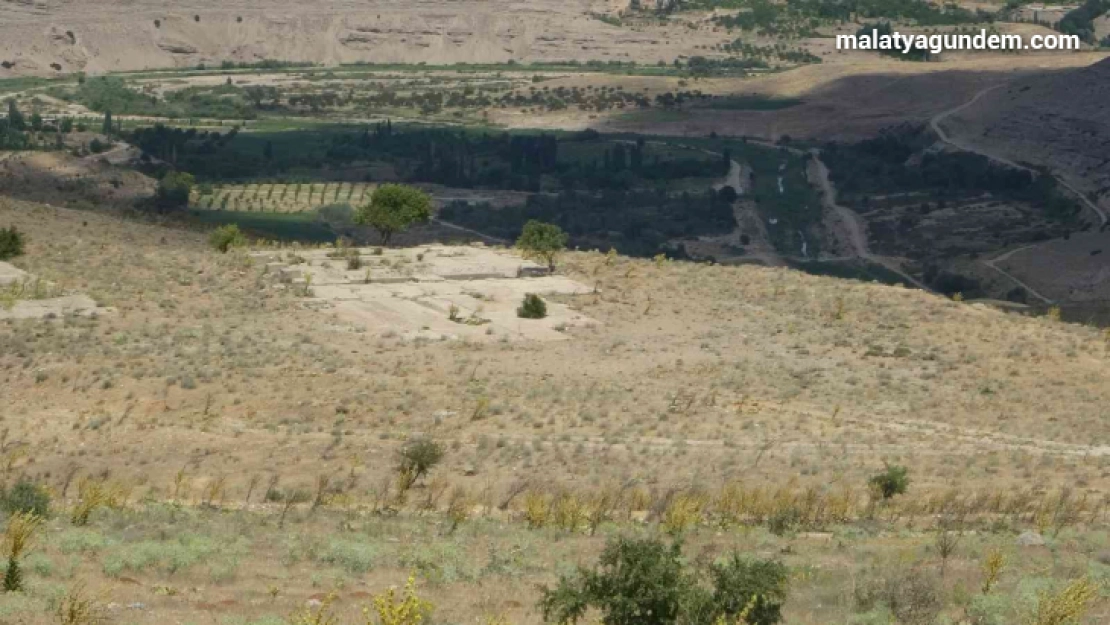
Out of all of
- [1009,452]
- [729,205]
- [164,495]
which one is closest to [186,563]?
[164,495]

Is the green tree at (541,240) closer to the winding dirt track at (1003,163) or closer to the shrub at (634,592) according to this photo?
the winding dirt track at (1003,163)

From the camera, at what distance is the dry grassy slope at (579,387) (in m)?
25.3

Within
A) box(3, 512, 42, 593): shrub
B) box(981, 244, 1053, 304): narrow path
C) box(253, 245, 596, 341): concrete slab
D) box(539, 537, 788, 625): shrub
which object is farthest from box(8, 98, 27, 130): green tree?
box(539, 537, 788, 625): shrub

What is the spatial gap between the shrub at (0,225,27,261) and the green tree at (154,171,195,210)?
3142 cm

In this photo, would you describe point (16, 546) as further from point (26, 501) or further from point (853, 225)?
point (853, 225)

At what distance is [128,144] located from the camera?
100 m

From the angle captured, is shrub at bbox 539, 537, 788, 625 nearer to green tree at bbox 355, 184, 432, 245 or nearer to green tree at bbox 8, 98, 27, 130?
green tree at bbox 355, 184, 432, 245

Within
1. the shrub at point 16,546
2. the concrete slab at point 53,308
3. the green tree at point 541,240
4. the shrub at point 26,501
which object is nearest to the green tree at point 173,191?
the green tree at point 541,240

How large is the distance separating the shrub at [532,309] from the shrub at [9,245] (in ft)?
37.6

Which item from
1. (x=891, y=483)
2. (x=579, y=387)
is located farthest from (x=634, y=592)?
(x=579, y=387)

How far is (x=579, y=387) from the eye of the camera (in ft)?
102

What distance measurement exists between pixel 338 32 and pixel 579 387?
476 feet

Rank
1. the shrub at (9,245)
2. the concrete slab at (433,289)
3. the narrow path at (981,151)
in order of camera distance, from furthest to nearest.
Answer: the narrow path at (981,151) → the shrub at (9,245) → the concrete slab at (433,289)

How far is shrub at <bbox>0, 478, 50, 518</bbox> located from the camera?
59.3ft
